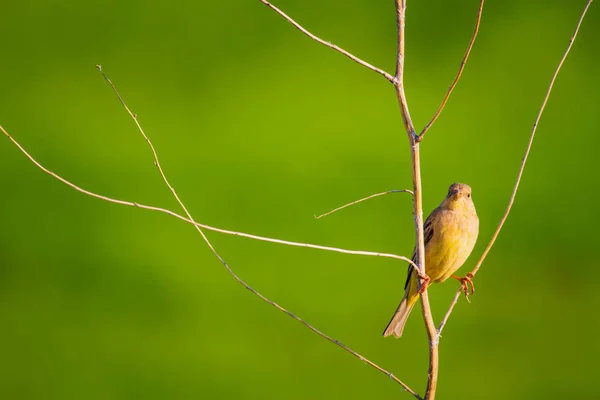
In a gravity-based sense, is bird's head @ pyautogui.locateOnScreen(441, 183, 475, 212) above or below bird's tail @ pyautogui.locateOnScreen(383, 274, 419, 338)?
above

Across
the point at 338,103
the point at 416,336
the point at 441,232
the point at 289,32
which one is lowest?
the point at 416,336

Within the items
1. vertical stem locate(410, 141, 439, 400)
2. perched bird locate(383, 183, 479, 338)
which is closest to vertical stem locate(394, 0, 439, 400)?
vertical stem locate(410, 141, 439, 400)

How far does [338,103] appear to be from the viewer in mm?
5387

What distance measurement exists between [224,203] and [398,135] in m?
1.30

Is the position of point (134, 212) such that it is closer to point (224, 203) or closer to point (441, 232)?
point (224, 203)

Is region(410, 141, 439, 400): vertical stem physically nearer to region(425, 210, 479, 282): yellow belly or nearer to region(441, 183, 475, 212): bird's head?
region(425, 210, 479, 282): yellow belly

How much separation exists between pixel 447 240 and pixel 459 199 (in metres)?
0.18

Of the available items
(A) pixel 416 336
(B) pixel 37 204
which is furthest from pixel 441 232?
(B) pixel 37 204

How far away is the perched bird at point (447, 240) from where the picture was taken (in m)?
2.43

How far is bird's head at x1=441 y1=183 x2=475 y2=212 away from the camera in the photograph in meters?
2.55

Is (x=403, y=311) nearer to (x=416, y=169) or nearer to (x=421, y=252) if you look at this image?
(x=421, y=252)

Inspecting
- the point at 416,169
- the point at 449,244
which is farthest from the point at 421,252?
the point at 449,244

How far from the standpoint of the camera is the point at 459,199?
2562 millimetres

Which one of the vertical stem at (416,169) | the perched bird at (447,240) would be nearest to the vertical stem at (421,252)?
the vertical stem at (416,169)
